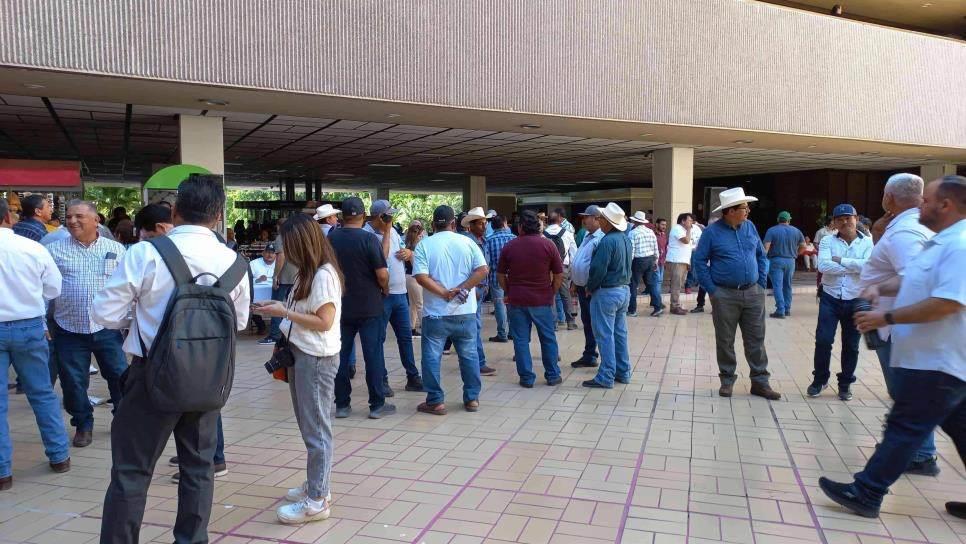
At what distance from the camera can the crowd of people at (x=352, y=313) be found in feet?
9.46

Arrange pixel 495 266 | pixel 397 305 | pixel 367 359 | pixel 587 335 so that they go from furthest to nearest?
1. pixel 495 266
2. pixel 587 335
3. pixel 397 305
4. pixel 367 359

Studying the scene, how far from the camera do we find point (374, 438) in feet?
16.8

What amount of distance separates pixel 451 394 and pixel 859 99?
10.2 m

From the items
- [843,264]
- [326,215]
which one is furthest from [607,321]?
[326,215]

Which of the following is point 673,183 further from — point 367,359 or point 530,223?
point 367,359

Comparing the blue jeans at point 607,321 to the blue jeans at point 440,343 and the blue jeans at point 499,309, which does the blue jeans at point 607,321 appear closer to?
the blue jeans at point 440,343

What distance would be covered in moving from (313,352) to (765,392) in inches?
174

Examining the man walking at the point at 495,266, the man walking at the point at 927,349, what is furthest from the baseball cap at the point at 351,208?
the man walking at the point at 927,349

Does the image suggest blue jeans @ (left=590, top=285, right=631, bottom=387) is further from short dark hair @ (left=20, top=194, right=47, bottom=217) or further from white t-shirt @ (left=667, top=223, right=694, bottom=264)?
white t-shirt @ (left=667, top=223, right=694, bottom=264)

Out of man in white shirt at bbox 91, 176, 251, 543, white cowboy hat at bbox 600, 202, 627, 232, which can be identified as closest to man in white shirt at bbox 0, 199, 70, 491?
man in white shirt at bbox 91, 176, 251, 543

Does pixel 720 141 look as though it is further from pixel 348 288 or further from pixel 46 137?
pixel 46 137

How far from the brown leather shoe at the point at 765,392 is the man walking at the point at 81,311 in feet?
17.3

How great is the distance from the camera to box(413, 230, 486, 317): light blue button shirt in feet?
18.8

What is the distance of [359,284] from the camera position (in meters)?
5.45
